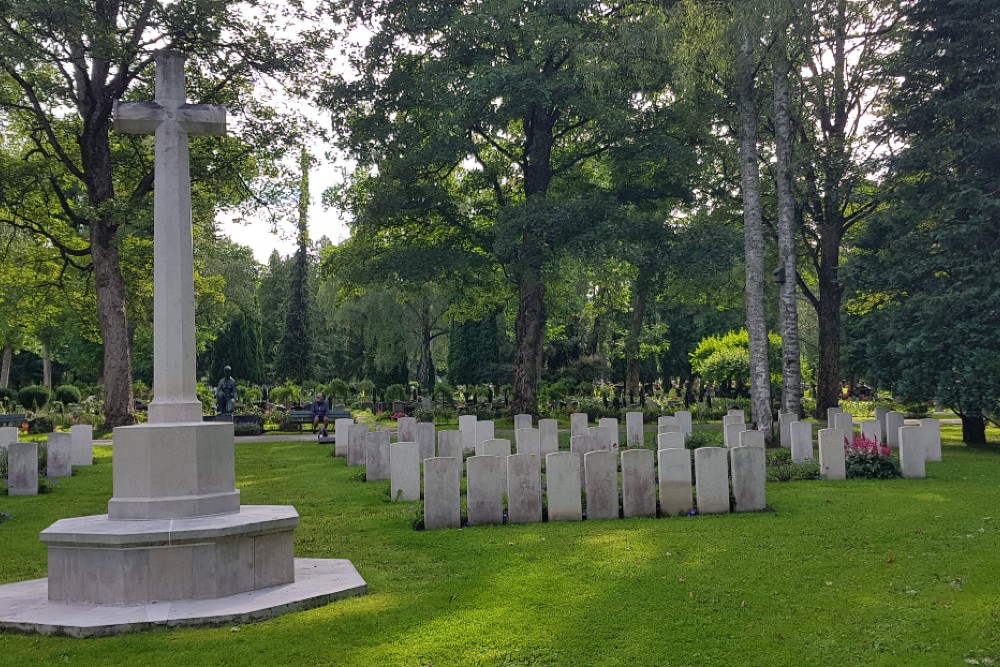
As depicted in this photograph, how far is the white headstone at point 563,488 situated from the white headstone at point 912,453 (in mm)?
6534

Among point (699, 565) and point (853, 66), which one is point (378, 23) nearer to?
point (853, 66)

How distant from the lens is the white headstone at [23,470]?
528 inches

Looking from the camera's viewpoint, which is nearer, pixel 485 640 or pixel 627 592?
pixel 485 640

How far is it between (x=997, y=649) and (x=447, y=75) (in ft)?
69.1

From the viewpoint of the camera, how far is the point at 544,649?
5.39m

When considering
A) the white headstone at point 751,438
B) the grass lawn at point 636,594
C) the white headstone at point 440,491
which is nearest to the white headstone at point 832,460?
the white headstone at point 751,438

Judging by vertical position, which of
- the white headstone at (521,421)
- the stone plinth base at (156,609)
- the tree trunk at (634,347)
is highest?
the tree trunk at (634,347)

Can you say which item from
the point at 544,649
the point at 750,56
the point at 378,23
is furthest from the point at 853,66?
the point at 544,649

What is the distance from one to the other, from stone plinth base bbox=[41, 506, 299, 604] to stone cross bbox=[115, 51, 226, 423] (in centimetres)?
134

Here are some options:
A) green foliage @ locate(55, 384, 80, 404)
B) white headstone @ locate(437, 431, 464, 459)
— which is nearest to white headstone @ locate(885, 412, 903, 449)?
white headstone @ locate(437, 431, 464, 459)

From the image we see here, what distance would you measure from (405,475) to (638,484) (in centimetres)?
361

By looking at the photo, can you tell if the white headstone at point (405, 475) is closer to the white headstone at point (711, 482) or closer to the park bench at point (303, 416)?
the white headstone at point (711, 482)

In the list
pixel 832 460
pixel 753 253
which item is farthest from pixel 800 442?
pixel 753 253

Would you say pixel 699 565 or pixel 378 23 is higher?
pixel 378 23
